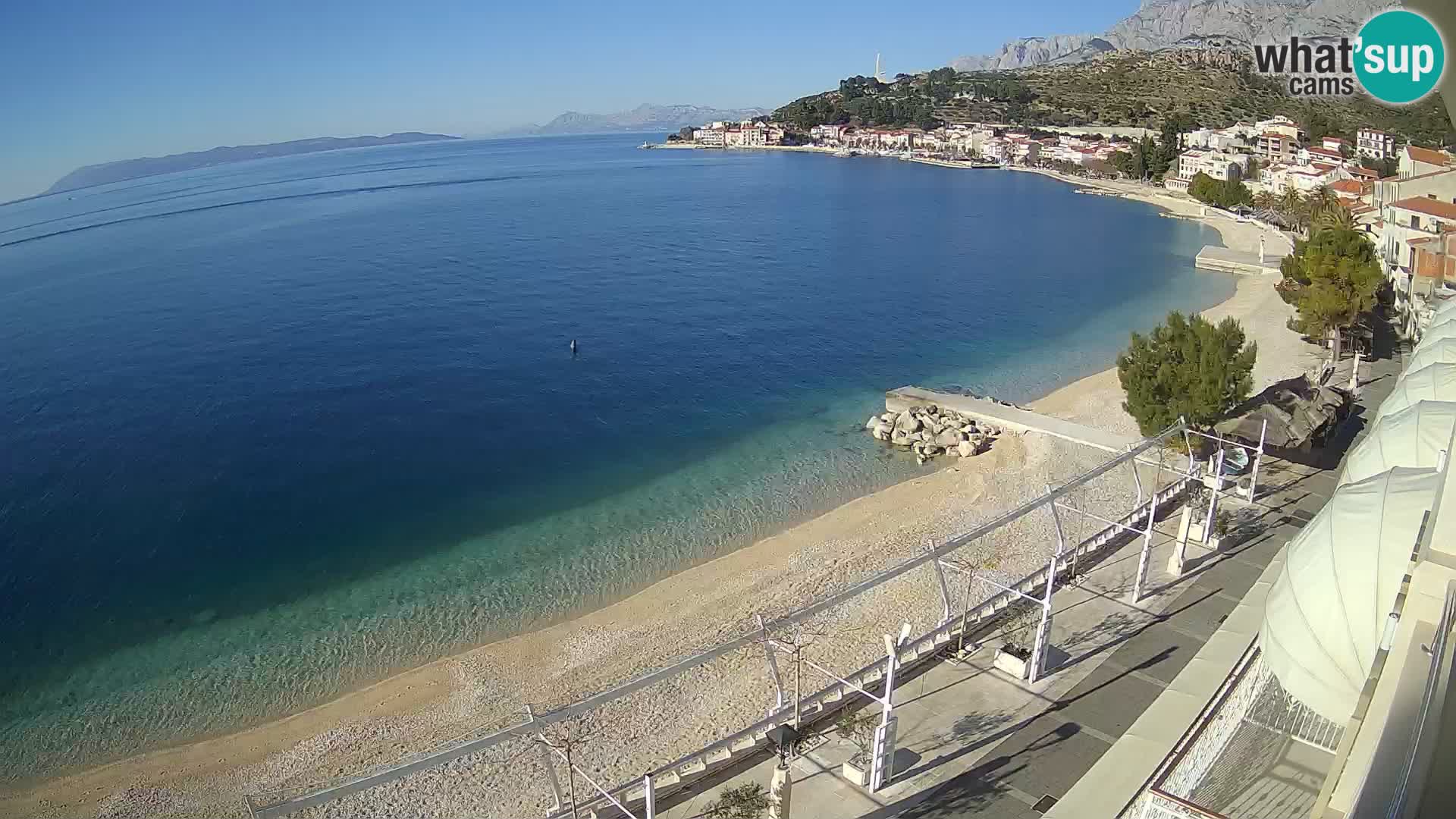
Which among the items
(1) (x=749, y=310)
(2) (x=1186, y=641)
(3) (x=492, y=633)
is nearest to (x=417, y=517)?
(3) (x=492, y=633)

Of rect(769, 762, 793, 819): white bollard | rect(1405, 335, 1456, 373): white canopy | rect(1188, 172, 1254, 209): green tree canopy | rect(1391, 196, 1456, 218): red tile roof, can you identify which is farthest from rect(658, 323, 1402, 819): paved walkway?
rect(1188, 172, 1254, 209): green tree canopy

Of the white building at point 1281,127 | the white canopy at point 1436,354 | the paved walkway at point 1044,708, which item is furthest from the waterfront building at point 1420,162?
the white building at point 1281,127

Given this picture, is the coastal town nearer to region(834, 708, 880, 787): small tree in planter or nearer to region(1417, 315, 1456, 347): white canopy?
region(1417, 315, 1456, 347): white canopy

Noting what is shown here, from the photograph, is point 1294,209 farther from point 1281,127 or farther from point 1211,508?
point 1211,508

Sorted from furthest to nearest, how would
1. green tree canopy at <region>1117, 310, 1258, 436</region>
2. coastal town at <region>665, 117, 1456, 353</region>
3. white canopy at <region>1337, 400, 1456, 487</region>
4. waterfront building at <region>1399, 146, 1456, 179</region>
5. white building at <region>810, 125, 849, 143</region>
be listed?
white building at <region>810, 125, 849, 143</region>, waterfront building at <region>1399, 146, 1456, 179</region>, coastal town at <region>665, 117, 1456, 353</region>, green tree canopy at <region>1117, 310, 1258, 436</region>, white canopy at <region>1337, 400, 1456, 487</region>

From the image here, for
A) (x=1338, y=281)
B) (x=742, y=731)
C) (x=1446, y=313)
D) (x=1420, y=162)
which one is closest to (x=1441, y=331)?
(x=1446, y=313)
